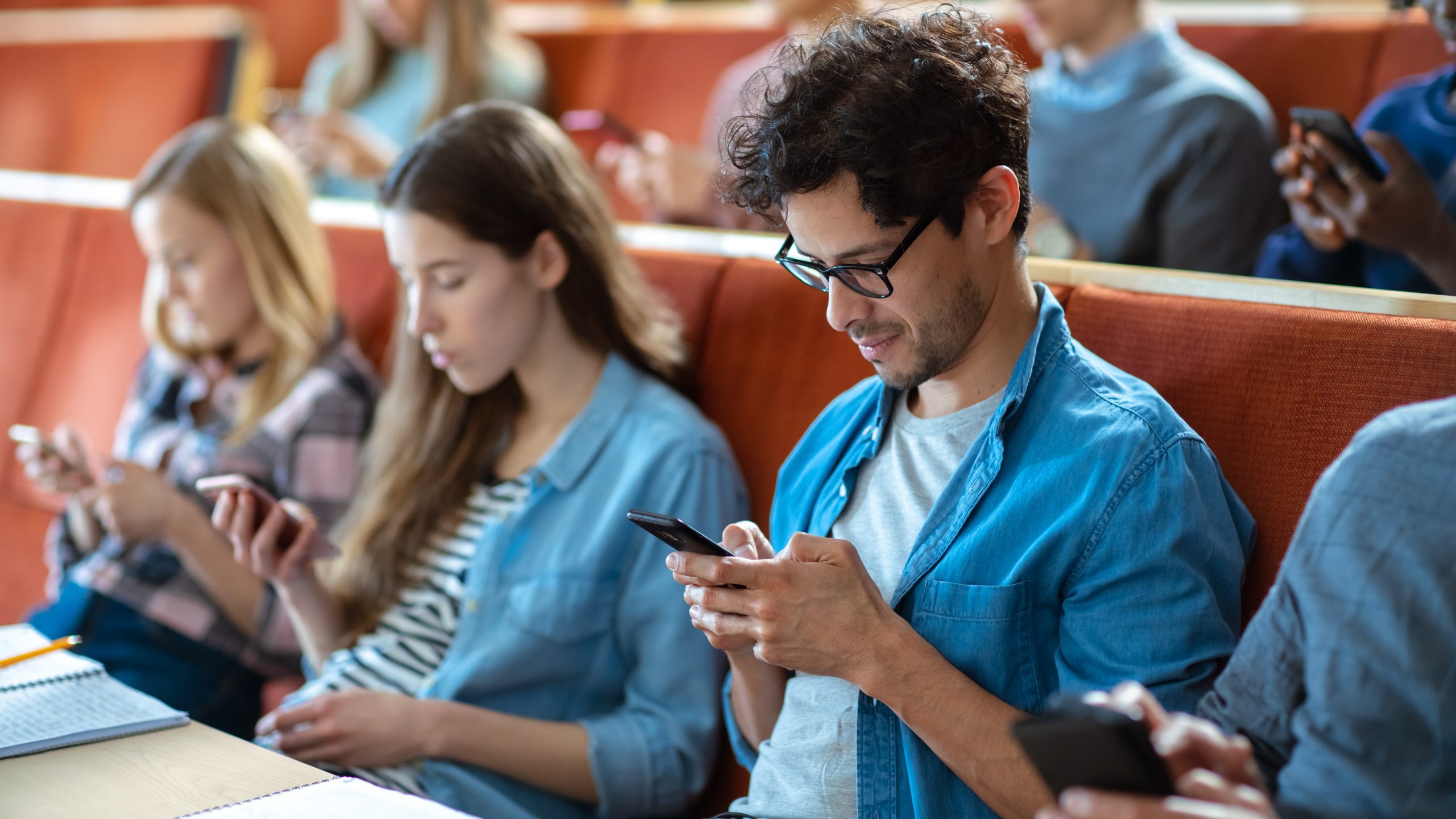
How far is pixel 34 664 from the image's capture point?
130 cm

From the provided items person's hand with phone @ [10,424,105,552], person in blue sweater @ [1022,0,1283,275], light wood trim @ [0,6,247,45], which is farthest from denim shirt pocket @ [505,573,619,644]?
light wood trim @ [0,6,247,45]

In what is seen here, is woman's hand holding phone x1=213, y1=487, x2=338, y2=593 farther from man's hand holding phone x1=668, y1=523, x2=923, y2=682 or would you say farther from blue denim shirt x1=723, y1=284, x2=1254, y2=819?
blue denim shirt x1=723, y1=284, x2=1254, y2=819

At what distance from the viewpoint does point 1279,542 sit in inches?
43.3

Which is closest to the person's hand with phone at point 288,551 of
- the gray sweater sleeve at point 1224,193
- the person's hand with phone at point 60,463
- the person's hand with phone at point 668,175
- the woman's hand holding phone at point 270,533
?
the woman's hand holding phone at point 270,533

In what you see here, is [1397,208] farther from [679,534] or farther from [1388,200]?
[679,534]

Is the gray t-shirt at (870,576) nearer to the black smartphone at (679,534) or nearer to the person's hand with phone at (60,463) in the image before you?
the black smartphone at (679,534)

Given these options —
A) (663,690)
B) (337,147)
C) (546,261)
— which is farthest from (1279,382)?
(337,147)

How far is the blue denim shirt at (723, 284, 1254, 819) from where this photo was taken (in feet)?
3.21

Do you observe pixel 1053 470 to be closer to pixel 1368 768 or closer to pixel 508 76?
pixel 1368 768

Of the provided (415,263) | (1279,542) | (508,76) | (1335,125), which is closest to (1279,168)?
(1335,125)

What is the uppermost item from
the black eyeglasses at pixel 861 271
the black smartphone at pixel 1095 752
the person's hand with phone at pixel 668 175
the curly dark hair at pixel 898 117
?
the curly dark hair at pixel 898 117

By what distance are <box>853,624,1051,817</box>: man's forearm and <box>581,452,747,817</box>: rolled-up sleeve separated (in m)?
0.43

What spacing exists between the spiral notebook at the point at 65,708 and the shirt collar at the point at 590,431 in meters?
0.52

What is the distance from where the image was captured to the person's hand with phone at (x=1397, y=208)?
58.2 inches
